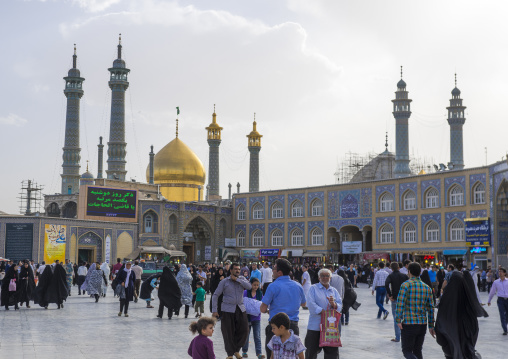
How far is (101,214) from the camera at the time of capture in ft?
143

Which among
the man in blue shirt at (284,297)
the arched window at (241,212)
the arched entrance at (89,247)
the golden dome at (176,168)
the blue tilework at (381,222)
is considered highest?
the golden dome at (176,168)

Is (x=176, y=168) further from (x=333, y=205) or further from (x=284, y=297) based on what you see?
(x=284, y=297)

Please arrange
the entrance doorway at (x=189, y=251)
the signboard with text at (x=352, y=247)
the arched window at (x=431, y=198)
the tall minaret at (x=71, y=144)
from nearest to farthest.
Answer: the arched window at (x=431, y=198)
the signboard with text at (x=352, y=247)
the entrance doorway at (x=189, y=251)
the tall minaret at (x=71, y=144)

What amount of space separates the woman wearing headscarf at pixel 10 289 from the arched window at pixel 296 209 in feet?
106

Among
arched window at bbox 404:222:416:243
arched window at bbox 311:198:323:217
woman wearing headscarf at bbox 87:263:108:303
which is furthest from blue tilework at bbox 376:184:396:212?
woman wearing headscarf at bbox 87:263:108:303

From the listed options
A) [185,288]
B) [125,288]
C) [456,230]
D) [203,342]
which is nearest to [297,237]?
[456,230]

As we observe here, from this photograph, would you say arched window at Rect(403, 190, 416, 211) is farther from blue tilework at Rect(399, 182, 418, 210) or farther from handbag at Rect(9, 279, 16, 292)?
handbag at Rect(9, 279, 16, 292)

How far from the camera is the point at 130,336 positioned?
11.5 m

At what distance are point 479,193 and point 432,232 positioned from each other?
3955 mm

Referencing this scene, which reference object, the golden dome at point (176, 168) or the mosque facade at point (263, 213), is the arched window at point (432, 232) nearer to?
the mosque facade at point (263, 213)

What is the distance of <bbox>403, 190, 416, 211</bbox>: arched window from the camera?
4228 cm

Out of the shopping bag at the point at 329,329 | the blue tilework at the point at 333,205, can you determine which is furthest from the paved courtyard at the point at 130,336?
the blue tilework at the point at 333,205

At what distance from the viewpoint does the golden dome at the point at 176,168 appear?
5828 cm

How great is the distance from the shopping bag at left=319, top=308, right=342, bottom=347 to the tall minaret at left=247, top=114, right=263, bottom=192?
5223 cm
